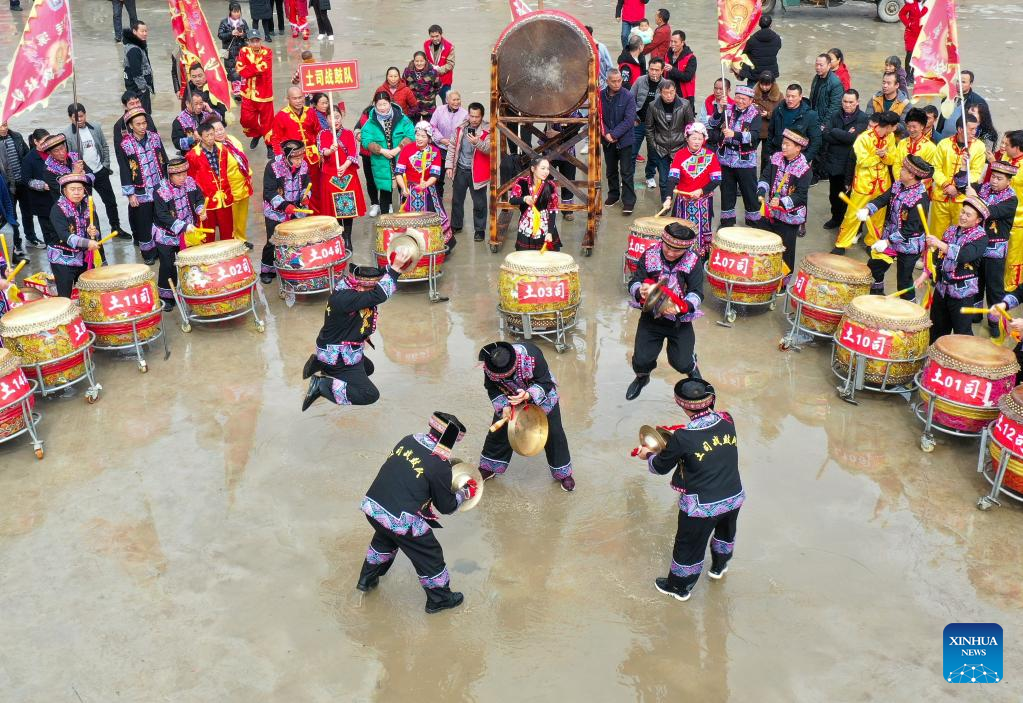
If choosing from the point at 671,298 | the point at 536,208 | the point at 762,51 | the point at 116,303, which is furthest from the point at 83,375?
the point at 762,51

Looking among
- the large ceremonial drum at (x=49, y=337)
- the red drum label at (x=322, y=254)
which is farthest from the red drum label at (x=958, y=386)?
the large ceremonial drum at (x=49, y=337)

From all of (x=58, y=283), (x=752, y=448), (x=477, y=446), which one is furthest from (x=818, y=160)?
(x=58, y=283)

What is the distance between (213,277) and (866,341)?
19.8 ft

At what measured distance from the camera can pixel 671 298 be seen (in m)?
7.65

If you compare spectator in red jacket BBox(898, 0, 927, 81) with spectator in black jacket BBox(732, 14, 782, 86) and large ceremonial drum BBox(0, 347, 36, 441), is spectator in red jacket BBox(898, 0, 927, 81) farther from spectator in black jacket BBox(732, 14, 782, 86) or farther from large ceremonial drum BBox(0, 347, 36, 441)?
large ceremonial drum BBox(0, 347, 36, 441)

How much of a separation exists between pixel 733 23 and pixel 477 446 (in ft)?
21.1

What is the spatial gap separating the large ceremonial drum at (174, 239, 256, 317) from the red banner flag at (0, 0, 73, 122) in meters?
1.89

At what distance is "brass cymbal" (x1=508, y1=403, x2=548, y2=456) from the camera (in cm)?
666

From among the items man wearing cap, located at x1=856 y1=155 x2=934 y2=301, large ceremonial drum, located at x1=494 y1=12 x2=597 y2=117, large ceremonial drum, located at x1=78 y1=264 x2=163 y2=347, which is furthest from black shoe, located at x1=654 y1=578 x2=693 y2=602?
large ceremonial drum, located at x1=494 y1=12 x2=597 y2=117

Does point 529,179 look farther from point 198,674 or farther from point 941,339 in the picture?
point 198,674

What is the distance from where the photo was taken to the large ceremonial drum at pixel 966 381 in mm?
7215

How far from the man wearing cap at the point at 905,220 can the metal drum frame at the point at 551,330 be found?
2.88 m

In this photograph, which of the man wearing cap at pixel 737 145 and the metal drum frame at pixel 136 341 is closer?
the metal drum frame at pixel 136 341

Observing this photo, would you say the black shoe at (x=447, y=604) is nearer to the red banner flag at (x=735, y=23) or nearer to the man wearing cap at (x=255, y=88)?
the red banner flag at (x=735, y=23)
